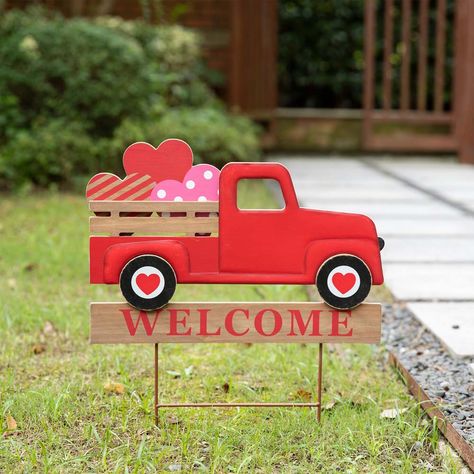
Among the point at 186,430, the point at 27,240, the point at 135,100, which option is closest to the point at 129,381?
the point at 186,430

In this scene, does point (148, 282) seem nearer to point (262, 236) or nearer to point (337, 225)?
point (262, 236)

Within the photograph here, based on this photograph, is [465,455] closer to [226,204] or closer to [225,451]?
[225,451]

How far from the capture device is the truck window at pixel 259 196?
5014 millimetres

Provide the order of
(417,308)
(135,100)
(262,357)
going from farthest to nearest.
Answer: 1. (135,100)
2. (417,308)
3. (262,357)

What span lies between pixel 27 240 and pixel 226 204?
236 centimetres

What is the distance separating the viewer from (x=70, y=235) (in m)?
4.25

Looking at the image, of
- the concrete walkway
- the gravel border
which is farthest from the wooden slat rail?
the concrete walkway

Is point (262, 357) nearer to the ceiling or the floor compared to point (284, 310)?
nearer to the floor

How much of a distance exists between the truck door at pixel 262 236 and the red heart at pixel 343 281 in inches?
3.3

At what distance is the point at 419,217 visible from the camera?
4.61m

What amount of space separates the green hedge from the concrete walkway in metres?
1.00

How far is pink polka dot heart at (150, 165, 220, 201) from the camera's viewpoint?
1987 millimetres

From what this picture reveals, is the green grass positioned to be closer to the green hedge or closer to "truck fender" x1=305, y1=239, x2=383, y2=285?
"truck fender" x1=305, y1=239, x2=383, y2=285

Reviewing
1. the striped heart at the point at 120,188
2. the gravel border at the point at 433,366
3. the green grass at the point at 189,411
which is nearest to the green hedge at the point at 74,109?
the green grass at the point at 189,411
